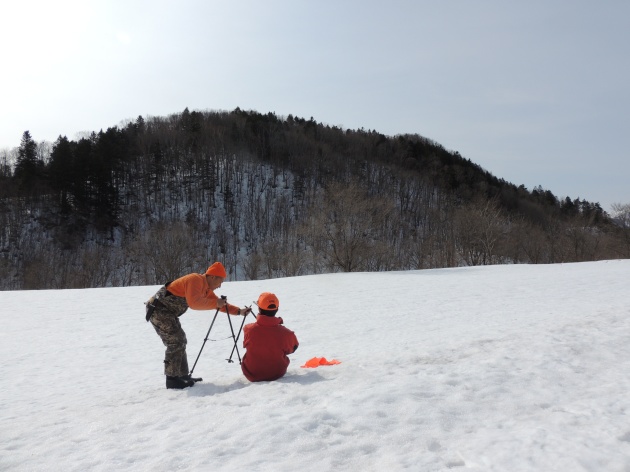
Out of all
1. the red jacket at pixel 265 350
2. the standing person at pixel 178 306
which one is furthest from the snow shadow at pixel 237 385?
the standing person at pixel 178 306

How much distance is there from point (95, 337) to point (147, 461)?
10666 mm

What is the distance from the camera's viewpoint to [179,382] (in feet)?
21.6

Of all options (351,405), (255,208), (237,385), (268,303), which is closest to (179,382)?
(237,385)

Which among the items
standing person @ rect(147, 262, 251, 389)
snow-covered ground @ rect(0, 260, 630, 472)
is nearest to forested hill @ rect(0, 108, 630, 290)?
snow-covered ground @ rect(0, 260, 630, 472)

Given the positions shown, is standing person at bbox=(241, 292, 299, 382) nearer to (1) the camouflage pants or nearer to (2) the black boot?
A: (2) the black boot

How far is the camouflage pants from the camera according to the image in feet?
21.7

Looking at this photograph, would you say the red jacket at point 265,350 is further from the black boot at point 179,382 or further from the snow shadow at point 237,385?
the black boot at point 179,382

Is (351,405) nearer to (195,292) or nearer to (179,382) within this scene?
(195,292)

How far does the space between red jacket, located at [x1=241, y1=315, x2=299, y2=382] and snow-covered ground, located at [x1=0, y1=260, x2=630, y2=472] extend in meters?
0.29

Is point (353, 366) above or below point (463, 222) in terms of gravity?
below

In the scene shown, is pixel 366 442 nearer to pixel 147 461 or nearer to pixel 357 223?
pixel 147 461

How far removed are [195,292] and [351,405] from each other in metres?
2.97

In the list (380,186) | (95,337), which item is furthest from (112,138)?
(95,337)

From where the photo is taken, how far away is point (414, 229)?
80.0m
